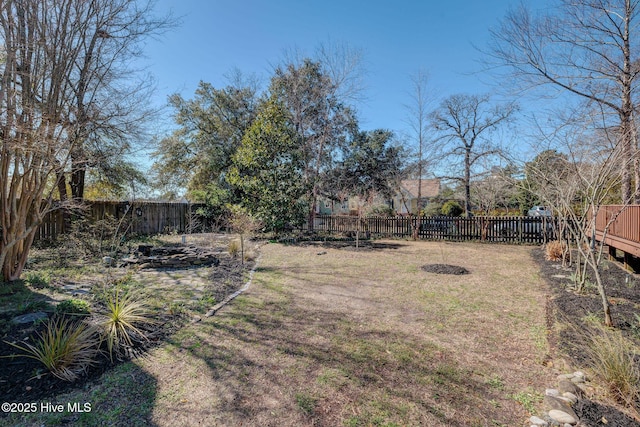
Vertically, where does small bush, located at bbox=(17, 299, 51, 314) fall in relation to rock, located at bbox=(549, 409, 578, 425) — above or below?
above

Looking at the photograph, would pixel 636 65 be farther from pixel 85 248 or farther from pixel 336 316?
pixel 85 248

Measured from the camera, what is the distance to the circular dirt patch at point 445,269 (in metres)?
6.72

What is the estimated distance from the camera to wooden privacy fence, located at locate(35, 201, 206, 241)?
920 centimetres

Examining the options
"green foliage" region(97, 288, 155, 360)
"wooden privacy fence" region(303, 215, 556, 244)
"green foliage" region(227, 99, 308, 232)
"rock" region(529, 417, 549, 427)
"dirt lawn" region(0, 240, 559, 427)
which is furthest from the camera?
"green foliage" region(227, 99, 308, 232)

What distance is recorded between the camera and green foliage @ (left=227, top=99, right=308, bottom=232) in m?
11.9

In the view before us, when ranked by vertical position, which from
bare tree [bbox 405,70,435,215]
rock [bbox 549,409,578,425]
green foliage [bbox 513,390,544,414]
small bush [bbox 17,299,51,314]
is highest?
bare tree [bbox 405,70,435,215]

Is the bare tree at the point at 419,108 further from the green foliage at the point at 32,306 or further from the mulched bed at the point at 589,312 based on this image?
the green foliage at the point at 32,306

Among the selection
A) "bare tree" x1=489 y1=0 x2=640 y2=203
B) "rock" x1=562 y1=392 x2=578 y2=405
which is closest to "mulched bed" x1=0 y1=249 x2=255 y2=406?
"rock" x1=562 y1=392 x2=578 y2=405

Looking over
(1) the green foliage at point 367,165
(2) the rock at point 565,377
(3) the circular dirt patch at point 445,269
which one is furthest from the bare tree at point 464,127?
(2) the rock at point 565,377

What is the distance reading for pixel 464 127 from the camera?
1731 centimetres

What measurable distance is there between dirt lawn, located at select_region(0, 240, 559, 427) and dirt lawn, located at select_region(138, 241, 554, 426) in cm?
1

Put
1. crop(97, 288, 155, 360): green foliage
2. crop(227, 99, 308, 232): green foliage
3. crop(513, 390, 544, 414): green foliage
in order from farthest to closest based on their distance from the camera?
crop(227, 99, 308, 232): green foliage → crop(97, 288, 155, 360): green foliage → crop(513, 390, 544, 414): green foliage

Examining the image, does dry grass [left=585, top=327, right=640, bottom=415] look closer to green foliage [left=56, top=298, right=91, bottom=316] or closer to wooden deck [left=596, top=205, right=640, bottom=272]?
wooden deck [left=596, top=205, right=640, bottom=272]

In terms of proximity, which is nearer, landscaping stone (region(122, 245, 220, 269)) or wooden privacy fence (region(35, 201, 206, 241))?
landscaping stone (region(122, 245, 220, 269))
